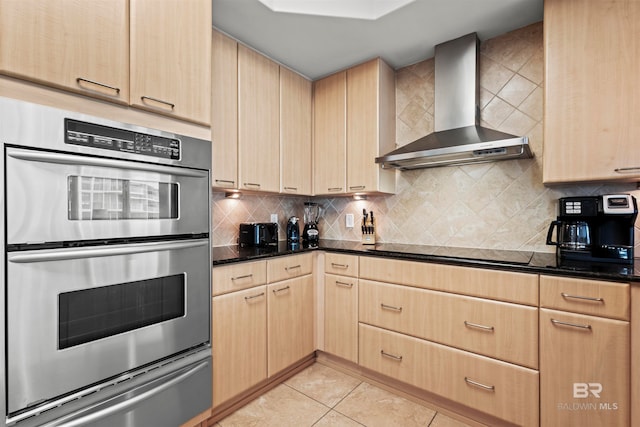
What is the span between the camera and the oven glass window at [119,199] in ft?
3.89

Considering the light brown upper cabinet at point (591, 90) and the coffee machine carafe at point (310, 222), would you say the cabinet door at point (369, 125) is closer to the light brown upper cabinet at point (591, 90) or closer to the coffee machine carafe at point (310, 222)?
the coffee machine carafe at point (310, 222)

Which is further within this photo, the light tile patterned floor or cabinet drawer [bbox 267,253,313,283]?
cabinet drawer [bbox 267,253,313,283]

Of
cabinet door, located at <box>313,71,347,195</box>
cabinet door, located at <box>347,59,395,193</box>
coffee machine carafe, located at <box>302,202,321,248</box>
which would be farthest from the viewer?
coffee machine carafe, located at <box>302,202,321,248</box>

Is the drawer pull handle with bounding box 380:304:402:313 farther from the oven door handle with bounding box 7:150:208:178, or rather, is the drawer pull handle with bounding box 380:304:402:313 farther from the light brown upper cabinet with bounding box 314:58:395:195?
the oven door handle with bounding box 7:150:208:178

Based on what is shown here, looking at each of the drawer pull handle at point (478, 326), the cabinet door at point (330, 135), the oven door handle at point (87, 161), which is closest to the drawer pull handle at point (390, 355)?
the drawer pull handle at point (478, 326)

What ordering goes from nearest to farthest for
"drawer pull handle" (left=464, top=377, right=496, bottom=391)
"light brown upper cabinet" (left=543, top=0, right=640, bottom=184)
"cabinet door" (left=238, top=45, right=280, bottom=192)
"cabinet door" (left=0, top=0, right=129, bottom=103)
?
"cabinet door" (left=0, top=0, right=129, bottom=103)
"light brown upper cabinet" (left=543, top=0, right=640, bottom=184)
"drawer pull handle" (left=464, top=377, right=496, bottom=391)
"cabinet door" (left=238, top=45, right=280, bottom=192)

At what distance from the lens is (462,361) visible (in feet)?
5.78

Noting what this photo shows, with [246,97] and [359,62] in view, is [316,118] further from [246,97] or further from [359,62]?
[246,97]

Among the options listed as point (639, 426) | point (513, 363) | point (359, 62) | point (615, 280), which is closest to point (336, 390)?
point (513, 363)

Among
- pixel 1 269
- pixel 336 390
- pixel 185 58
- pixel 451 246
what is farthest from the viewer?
pixel 451 246

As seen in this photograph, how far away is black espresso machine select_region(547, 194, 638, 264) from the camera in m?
1.56

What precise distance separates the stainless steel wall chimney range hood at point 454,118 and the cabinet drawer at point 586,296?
2.80 feet

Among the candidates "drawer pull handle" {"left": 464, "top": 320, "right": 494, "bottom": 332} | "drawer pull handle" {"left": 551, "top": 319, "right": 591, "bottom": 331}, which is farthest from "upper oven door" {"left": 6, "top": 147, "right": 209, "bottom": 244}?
"drawer pull handle" {"left": 551, "top": 319, "right": 591, "bottom": 331}

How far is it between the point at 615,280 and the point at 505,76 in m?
1.52
